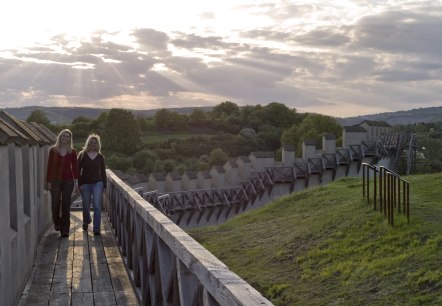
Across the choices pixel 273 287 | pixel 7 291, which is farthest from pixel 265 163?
pixel 7 291

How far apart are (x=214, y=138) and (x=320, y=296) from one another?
87.2m

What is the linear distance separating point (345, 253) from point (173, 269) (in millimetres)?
A: 8700

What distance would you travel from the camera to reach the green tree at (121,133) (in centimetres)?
7750

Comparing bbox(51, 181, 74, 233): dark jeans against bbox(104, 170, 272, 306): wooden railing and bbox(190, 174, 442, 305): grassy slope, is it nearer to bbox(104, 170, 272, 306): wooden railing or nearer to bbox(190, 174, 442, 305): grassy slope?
bbox(104, 170, 272, 306): wooden railing

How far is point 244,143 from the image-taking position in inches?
3728

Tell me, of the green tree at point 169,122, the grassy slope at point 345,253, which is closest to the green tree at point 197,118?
the green tree at point 169,122

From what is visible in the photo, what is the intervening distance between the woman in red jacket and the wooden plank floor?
41 cm

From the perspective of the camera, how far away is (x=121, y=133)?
78.1 m

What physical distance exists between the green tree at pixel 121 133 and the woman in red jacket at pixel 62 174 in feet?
226

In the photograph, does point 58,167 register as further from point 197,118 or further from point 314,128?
point 197,118

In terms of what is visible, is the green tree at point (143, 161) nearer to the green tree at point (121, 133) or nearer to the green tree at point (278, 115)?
the green tree at point (121, 133)

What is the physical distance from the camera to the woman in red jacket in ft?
29.2

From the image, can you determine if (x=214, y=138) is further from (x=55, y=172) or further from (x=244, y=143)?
(x=55, y=172)

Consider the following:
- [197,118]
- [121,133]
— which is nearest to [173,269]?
[121,133]
